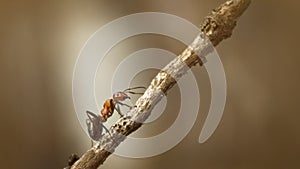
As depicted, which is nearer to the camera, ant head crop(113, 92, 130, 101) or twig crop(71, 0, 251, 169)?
twig crop(71, 0, 251, 169)

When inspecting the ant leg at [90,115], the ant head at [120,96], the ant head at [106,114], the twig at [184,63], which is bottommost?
the twig at [184,63]

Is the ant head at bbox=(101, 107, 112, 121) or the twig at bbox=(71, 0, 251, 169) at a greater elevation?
the ant head at bbox=(101, 107, 112, 121)

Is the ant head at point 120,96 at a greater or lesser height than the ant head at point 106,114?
greater

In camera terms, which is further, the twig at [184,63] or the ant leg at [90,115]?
the ant leg at [90,115]

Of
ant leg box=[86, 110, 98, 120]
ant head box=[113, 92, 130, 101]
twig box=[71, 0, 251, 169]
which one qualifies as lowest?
twig box=[71, 0, 251, 169]

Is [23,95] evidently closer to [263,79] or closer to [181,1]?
[181,1]

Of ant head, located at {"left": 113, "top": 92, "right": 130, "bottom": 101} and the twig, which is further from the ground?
ant head, located at {"left": 113, "top": 92, "right": 130, "bottom": 101}

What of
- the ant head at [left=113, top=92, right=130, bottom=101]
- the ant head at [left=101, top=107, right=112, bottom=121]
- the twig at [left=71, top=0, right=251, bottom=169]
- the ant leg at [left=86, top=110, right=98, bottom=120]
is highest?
the ant leg at [left=86, top=110, right=98, bottom=120]

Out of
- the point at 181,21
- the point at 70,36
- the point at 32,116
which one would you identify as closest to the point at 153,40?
the point at 181,21

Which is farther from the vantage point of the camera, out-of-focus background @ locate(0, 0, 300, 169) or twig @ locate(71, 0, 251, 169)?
out-of-focus background @ locate(0, 0, 300, 169)
